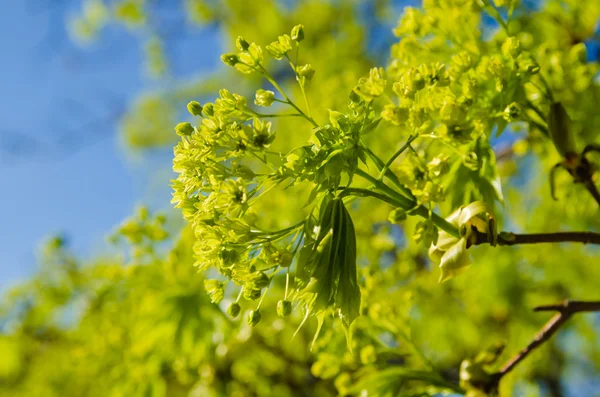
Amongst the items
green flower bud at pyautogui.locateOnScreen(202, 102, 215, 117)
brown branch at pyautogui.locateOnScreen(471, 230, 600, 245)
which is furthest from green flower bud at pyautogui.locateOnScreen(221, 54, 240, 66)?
brown branch at pyautogui.locateOnScreen(471, 230, 600, 245)

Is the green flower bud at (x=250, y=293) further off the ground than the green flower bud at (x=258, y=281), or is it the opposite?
the green flower bud at (x=258, y=281)

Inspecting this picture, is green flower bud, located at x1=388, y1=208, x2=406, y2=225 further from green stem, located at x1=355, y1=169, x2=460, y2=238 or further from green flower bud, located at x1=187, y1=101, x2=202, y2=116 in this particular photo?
green flower bud, located at x1=187, y1=101, x2=202, y2=116

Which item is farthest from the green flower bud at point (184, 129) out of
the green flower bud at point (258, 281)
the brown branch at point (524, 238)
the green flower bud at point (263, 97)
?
the brown branch at point (524, 238)

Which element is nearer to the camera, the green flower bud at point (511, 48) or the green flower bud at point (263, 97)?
the green flower bud at point (263, 97)

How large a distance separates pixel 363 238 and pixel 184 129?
1.23 m

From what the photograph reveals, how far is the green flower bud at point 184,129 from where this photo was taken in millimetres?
747

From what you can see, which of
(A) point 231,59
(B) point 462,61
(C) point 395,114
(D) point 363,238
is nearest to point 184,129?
(A) point 231,59

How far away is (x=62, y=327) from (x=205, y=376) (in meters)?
1.86

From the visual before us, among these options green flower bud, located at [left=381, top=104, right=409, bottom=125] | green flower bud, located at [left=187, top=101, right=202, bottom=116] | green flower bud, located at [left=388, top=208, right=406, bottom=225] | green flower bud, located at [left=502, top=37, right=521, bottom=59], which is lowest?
green flower bud, located at [left=388, top=208, right=406, bottom=225]

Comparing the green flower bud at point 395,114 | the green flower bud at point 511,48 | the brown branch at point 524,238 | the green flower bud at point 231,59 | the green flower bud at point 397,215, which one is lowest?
the brown branch at point 524,238

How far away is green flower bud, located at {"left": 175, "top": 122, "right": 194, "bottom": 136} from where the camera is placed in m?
0.75

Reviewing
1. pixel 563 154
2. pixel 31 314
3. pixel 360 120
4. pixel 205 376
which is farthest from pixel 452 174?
pixel 31 314

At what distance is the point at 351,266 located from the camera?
2.55 ft

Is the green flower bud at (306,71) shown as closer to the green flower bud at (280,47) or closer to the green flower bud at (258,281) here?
the green flower bud at (280,47)
